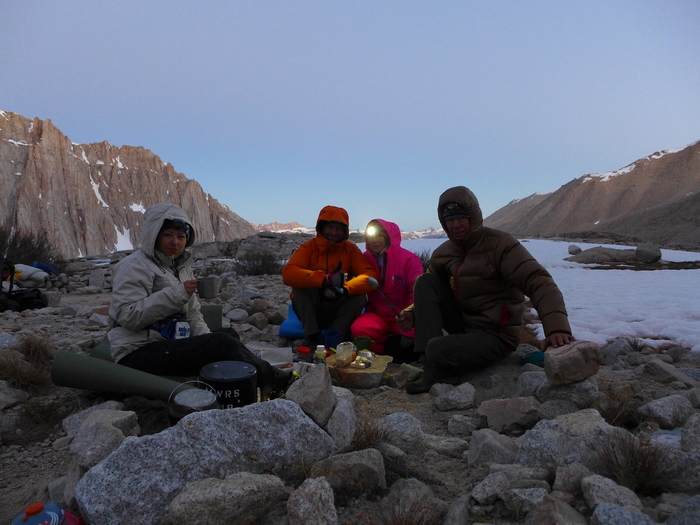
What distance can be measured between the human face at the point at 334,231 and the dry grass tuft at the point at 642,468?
341 centimetres

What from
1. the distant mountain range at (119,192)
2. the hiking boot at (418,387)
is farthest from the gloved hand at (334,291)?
the distant mountain range at (119,192)

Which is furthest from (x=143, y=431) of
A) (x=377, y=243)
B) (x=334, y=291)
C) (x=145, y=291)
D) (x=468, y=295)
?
(x=377, y=243)

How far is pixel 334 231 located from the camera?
470 cm

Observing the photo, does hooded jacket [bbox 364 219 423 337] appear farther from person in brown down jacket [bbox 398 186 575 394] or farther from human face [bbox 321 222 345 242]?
person in brown down jacket [bbox 398 186 575 394]

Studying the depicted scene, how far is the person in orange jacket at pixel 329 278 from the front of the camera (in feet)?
14.6

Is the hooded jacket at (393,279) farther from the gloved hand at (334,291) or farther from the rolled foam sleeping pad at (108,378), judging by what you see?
the rolled foam sleeping pad at (108,378)

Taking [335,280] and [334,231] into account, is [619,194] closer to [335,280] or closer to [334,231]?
[334,231]

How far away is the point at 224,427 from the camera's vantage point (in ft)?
6.22

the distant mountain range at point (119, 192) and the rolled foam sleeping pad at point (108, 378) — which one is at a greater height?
the distant mountain range at point (119, 192)

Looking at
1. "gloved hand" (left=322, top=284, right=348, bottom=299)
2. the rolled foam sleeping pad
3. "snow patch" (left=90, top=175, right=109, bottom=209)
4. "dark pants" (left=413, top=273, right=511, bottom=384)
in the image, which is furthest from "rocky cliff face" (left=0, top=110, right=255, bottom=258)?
"dark pants" (left=413, top=273, right=511, bottom=384)

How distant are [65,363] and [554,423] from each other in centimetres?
292

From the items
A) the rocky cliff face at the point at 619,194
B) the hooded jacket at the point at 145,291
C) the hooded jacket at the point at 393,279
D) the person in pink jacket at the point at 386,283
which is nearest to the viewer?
the hooded jacket at the point at 145,291

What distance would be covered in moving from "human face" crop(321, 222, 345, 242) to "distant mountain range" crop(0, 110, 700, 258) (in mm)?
40004

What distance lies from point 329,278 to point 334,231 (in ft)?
1.81
